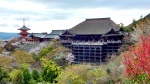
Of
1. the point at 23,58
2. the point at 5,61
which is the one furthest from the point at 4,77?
the point at 23,58

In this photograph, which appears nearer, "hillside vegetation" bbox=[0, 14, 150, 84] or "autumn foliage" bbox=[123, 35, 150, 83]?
"autumn foliage" bbox=[123, 35, 150, 83]

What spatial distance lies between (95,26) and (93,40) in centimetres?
206

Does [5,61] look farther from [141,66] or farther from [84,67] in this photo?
[141,66]

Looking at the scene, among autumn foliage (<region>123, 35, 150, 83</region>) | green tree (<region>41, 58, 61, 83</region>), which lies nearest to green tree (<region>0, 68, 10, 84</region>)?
green tree (<region>41, 58, 61, 83</region>)

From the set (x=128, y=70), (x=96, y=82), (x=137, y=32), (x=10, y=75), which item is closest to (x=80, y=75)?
(x=96, y=82)

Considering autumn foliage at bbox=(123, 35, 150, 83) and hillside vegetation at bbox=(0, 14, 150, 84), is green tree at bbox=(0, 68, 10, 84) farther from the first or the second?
autumn foliage at bbox=(123, 35, 150, 83)

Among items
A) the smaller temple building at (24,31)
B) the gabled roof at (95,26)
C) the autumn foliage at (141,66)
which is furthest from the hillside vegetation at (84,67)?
the smaller temple building at (24,31)

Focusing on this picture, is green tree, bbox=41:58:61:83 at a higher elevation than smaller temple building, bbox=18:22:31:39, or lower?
lower

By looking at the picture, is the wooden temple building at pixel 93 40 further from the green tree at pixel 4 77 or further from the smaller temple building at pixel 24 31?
the smaller temple building at pixel 24 31

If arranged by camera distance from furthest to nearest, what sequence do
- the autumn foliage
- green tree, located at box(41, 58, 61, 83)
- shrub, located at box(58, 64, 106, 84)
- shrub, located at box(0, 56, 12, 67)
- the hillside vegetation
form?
shrub, located at box(0, 56, 12, 67), green tree, located at box(41, 58, 61, 83), shrub, located at box(58, 64, 106, 84), the hillside vegetation, the autumn foliage

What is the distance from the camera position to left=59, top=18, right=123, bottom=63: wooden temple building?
92.9 ft

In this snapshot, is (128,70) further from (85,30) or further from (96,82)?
(85,30)

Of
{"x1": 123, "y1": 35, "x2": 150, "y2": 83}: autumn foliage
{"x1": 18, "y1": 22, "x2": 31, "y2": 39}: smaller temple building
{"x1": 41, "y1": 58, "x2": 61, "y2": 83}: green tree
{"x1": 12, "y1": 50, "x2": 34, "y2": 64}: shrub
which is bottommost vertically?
{"x1": 41, "y1": 58, "x2": 61, "y2": 83}: green tree

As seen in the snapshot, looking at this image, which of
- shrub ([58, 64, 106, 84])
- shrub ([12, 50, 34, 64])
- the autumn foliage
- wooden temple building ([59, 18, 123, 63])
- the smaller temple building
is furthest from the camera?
the smaller temple building
